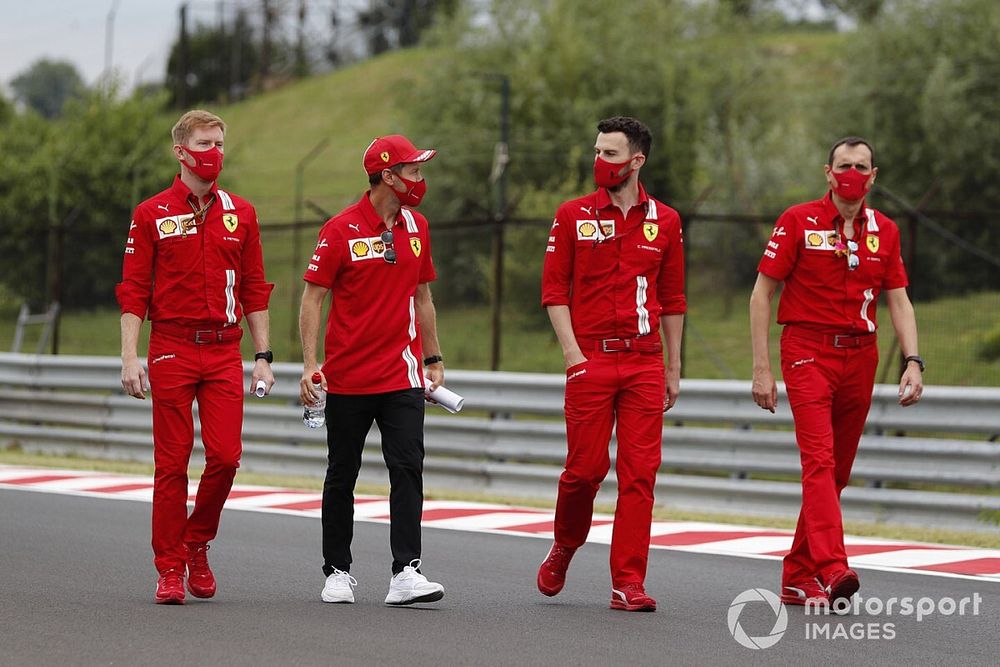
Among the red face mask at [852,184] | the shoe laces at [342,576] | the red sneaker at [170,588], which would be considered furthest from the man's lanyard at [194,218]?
the red face mask at [852,184]

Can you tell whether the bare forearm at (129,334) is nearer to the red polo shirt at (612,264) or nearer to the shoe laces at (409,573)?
the shoe laces at (409,573)

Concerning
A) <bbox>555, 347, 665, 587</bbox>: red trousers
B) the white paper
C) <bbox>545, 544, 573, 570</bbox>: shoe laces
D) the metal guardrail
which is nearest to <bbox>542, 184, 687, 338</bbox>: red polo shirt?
<bbox>555, 347, 665, 587</bbox>: red trousers

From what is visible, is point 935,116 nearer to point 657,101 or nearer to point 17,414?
point 657,101

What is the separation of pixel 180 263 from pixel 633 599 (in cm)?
246

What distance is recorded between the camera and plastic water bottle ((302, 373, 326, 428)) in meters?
7.07

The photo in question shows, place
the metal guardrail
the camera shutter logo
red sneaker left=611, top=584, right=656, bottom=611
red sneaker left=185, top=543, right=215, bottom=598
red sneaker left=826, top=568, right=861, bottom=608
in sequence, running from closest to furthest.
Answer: the camera shutter logo
red sneaker left=826, top=568, right=861, bottom=608
red sneaker left=611, top=584, right=656, bottom=611
red sneaker left=185, top=543, right=215, bottom=598
the metal guardrail

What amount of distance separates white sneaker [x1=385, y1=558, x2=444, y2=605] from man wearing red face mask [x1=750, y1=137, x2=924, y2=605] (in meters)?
1.63

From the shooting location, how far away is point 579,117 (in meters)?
35.8

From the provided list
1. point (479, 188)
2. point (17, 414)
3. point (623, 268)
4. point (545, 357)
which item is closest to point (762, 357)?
point (623, 268)

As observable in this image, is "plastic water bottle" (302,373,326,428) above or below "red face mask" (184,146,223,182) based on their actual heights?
below

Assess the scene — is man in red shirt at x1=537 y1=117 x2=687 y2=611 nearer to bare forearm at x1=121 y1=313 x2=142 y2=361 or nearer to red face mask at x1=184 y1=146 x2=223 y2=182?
red face mask at x1=184 y1=146 x2=223 y2=182

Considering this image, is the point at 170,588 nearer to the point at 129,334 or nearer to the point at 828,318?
the point at 129,334

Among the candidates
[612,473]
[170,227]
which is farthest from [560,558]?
[612,473]

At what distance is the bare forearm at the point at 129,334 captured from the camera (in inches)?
280
